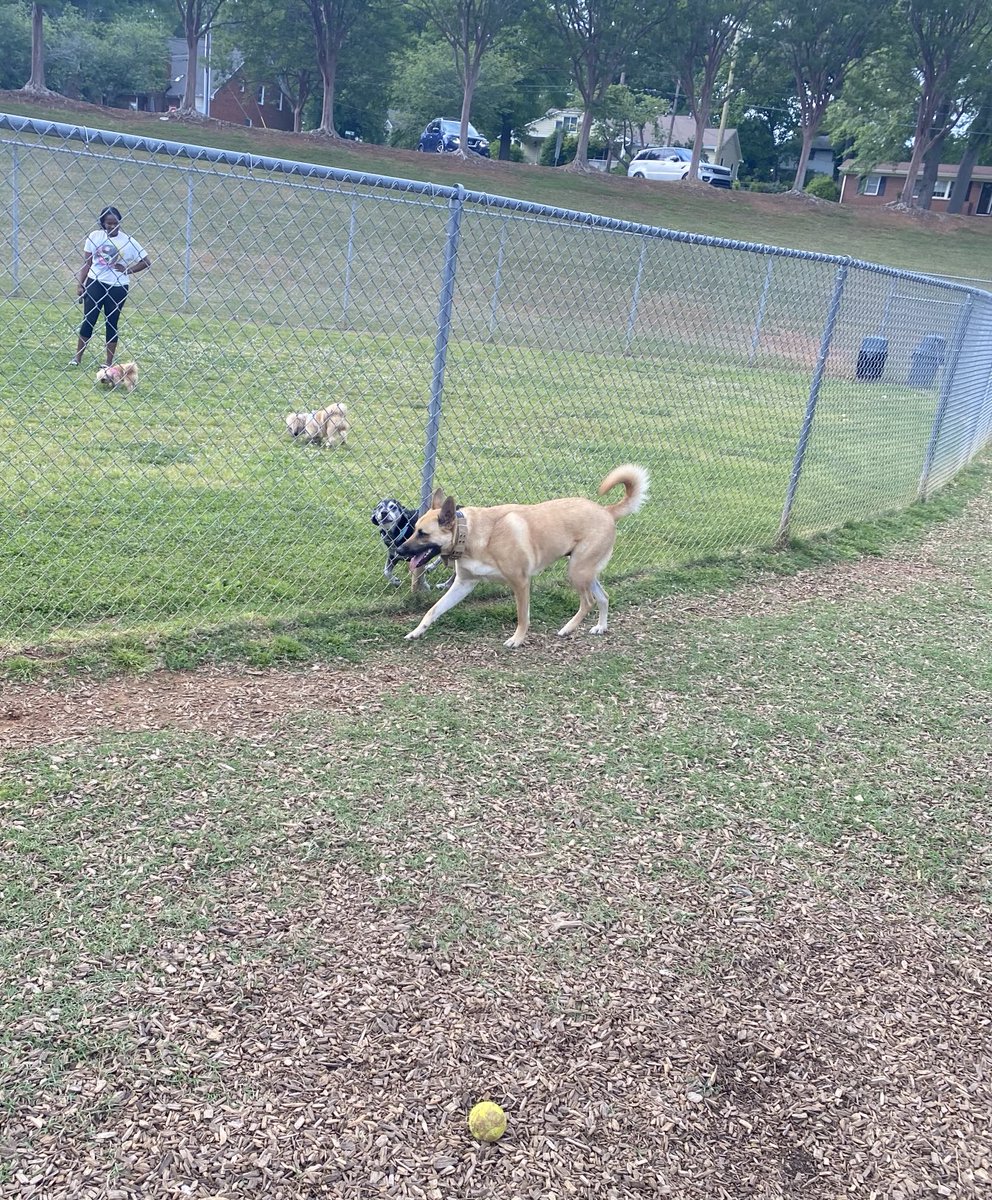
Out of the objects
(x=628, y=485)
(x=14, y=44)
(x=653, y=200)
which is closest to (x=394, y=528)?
(x=628, y=485)

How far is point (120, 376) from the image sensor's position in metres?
7.69

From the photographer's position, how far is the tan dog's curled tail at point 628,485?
4758mm

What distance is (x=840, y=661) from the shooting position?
16.3 feet

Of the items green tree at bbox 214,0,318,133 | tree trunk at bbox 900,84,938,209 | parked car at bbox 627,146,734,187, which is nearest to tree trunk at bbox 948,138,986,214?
tree trunk at bbox 900,84,938,209

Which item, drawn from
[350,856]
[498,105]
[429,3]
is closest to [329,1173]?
[350,856]

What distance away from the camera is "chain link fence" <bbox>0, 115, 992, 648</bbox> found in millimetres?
4336

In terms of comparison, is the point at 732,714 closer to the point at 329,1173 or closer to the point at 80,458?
the point at 329,1173

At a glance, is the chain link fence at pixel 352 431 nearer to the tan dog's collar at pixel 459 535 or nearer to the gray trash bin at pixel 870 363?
the gray trash bin at pixel 870 363

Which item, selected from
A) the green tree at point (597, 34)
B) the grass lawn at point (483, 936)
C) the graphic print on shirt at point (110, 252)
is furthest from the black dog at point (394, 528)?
the green tree at point (597, 34)

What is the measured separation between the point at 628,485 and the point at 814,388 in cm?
225

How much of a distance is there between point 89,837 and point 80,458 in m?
4.07

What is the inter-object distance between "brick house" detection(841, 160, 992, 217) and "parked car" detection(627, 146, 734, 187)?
7.83 metres

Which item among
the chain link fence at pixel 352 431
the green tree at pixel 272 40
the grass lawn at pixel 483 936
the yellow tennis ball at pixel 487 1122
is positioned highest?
the green tree at pixel 272 40

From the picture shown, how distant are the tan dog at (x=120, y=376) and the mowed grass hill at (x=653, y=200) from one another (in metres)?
25.5
